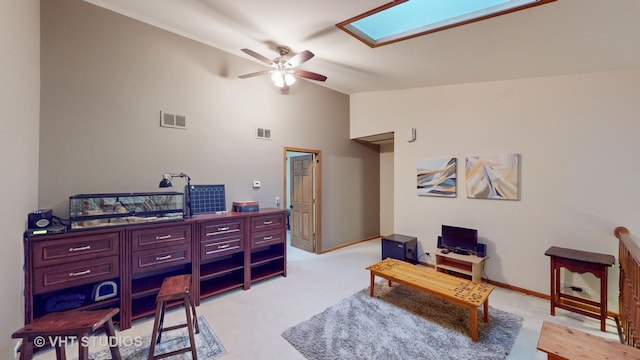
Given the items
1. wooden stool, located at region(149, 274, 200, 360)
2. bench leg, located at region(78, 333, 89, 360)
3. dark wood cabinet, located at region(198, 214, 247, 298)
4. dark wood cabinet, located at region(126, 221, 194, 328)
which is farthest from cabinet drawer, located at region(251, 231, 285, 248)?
bench leg, located at region(78, 333, 89, 360)

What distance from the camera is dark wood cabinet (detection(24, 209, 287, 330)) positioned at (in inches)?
84.8

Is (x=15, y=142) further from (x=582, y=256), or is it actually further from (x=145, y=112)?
(x=582, y=256)

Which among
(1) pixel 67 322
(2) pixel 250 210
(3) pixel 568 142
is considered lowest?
(1) pixel 67 322

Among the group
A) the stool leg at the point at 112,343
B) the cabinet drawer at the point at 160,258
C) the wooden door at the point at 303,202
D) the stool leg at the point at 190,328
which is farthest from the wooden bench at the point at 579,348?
the wooden door at the point at 303,202

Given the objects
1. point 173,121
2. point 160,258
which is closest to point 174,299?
point 160,258

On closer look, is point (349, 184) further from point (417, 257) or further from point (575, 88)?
point (575, 88)

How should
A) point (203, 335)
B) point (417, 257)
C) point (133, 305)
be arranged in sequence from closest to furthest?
point (203, 335) → point (133, 305) → point (417, 257)

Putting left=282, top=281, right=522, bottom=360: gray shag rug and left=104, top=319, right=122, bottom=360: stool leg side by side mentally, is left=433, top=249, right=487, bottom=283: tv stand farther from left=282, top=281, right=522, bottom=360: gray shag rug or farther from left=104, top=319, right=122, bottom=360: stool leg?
left=104, top=319, right=122, bottom=360: stool leg

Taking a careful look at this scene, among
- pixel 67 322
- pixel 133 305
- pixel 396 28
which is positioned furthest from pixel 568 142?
pixel 133 305

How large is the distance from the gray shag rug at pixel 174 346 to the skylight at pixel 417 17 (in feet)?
10.7

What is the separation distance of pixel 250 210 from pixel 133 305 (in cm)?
164

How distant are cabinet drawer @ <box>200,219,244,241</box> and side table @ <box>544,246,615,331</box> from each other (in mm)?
3659

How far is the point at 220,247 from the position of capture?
313 centimetres

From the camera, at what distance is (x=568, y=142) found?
2.97 meters
